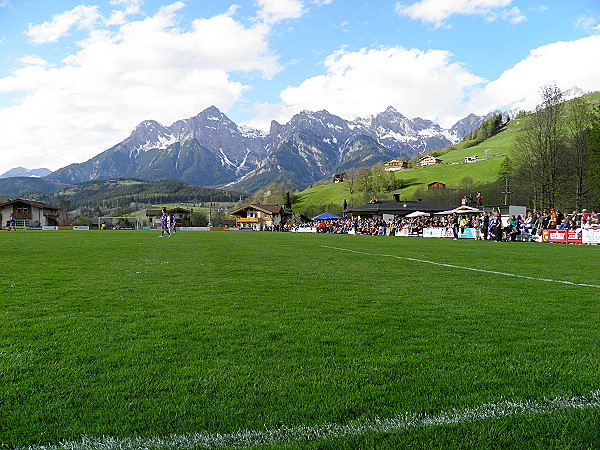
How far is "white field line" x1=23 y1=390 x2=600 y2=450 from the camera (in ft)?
8.79

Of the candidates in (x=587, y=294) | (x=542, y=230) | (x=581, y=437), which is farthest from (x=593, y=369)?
(x=542, y=230)

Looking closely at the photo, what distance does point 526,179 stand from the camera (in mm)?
47500

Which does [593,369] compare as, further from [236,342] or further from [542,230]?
[542,230]

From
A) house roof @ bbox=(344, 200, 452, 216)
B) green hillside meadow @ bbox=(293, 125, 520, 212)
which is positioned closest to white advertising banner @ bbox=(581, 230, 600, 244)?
house roof @ bbox=(344, 200, 452, 216)

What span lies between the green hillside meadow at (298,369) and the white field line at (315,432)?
0.5 inches

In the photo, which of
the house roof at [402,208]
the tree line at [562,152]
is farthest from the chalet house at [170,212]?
the tree line at [562,152]

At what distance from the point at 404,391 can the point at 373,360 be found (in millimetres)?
715

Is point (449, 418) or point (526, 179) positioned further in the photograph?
point (526, 179)

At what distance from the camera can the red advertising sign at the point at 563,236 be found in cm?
2627

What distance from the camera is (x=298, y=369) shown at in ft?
12.7

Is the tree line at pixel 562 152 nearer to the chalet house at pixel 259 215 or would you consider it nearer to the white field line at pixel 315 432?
the white field line at pixel 315 432

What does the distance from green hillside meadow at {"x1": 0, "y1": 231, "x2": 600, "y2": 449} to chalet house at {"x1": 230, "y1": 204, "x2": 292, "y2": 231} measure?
107893 mm

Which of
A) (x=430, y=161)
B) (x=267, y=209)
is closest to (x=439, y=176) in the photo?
(x=430, y=161)

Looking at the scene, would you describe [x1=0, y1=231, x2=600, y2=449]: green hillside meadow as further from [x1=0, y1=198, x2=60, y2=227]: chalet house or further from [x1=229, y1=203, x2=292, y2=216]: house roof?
[x1=0, y1=198, x2=60, y2=227]: chalet house
